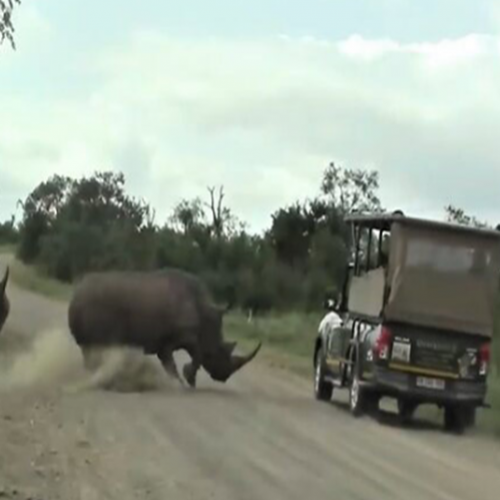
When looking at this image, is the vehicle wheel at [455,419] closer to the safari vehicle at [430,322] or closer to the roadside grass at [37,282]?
the safari vehicle at [430,322]

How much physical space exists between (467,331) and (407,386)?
1.26m

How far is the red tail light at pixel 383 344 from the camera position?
22094 millimetres

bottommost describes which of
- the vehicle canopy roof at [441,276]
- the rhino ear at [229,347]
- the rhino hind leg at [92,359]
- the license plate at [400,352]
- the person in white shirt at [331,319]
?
the rhino hind leg at [92,359]

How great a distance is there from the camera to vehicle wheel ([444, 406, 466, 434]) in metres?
22.8

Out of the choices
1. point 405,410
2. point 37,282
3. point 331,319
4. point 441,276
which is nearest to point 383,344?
point 441,276

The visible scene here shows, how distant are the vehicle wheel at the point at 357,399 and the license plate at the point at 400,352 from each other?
0.82 m

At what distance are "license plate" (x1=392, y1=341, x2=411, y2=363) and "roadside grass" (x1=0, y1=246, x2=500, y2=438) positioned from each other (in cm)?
199

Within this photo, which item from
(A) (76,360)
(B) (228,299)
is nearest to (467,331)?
(A) (76,360)

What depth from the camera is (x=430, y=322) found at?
883 inches

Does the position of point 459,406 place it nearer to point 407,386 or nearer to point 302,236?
point 407,386

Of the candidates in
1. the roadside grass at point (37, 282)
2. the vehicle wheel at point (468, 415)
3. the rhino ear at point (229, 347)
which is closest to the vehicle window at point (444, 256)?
the vehicle wheel at point (468, 415)

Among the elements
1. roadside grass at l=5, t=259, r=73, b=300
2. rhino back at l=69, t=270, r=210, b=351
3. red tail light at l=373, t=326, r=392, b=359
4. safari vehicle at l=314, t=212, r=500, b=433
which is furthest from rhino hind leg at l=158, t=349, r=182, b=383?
roadside grass at l=5, t=259, r=73, b=300

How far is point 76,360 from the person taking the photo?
26.3m

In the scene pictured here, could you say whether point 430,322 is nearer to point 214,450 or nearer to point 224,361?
point 224,361
